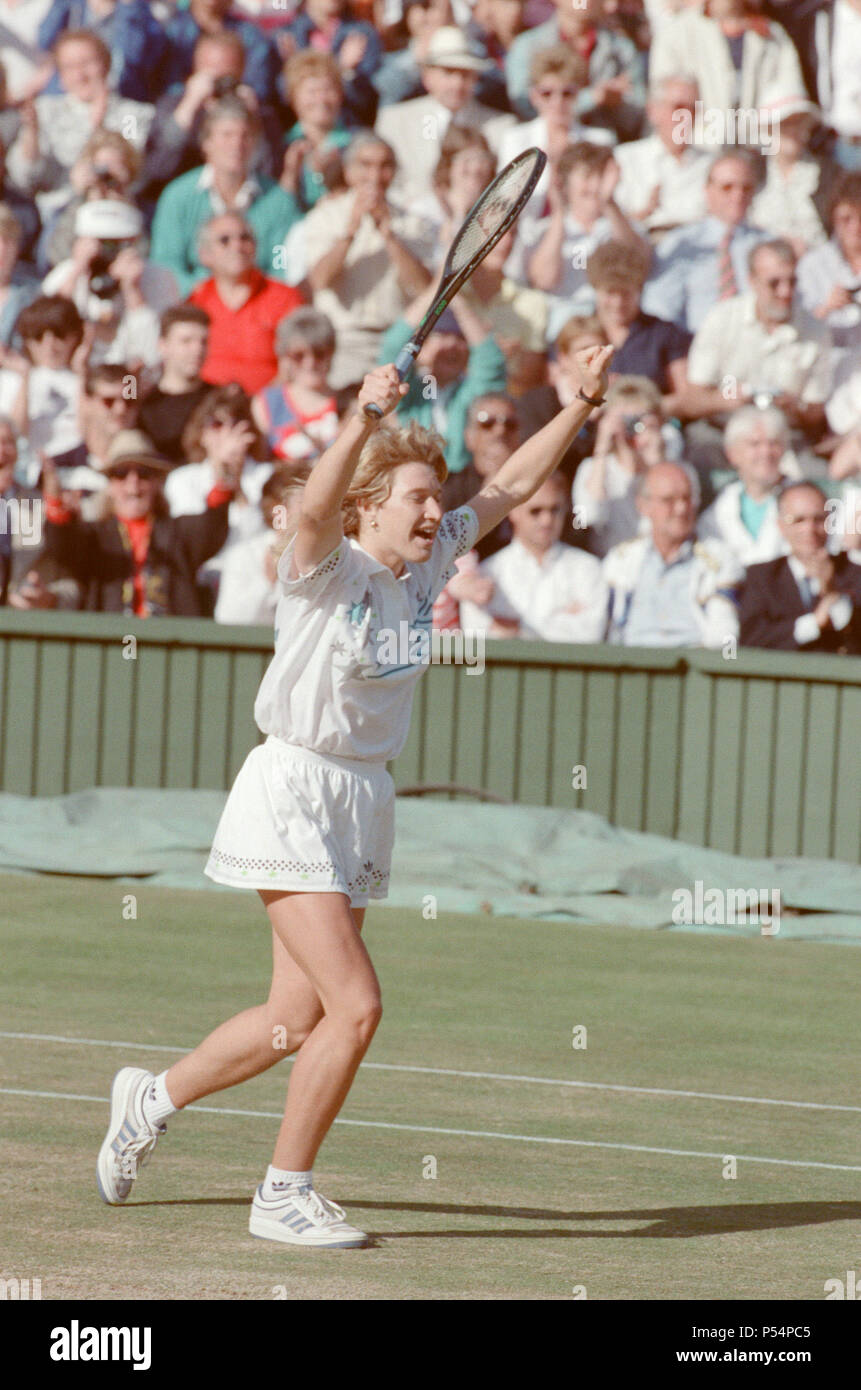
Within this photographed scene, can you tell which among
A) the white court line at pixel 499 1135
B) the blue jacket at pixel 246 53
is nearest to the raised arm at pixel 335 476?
the white court line at pixel 499 1135

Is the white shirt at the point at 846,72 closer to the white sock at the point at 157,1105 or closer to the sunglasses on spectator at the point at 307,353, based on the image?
the sunglasses on spectator at the point at 307,353

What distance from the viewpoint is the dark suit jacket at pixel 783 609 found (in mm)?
12969

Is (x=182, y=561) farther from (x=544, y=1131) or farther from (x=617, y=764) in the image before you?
(x=544, y=1131)

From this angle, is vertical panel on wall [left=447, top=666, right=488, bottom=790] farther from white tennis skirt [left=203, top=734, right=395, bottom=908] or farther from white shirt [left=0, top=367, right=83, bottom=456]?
white tennis skirt [left=203, top=734, right=395, bottom=908]

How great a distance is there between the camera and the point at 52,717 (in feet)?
45.4

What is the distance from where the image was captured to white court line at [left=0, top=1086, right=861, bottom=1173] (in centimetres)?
649

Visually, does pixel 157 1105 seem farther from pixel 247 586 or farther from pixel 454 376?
pixel 454 376

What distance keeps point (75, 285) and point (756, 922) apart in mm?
6721

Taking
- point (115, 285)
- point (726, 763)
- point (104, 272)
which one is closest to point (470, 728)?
point (726, 763)

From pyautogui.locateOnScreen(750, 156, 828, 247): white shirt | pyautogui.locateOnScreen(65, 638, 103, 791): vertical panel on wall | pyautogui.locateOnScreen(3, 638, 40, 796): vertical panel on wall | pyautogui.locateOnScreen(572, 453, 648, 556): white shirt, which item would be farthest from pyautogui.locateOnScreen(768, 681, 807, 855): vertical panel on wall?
pyautogui.locateOnScreen(3, 638, 40, 796): vertical panel on wall

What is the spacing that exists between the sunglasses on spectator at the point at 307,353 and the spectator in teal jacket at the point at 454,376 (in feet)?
1.86

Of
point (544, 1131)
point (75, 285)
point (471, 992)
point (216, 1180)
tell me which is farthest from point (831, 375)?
point (216, 1180)

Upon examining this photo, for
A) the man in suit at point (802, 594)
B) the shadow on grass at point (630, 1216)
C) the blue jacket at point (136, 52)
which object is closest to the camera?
the shadow on grass at point (630, 1216)

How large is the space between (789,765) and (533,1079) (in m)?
5.45
